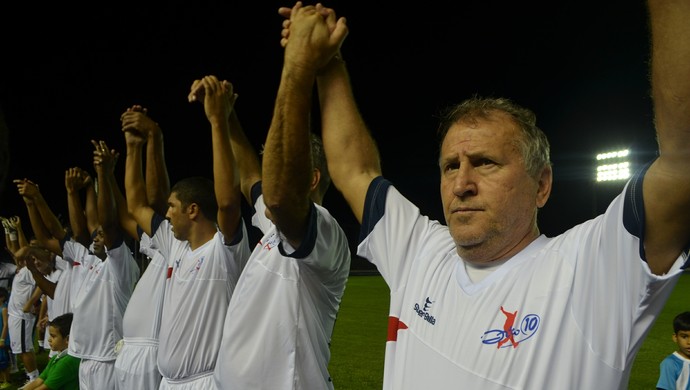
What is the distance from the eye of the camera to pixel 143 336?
5.82 meters

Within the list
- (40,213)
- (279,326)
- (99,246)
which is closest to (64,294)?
(40,213)

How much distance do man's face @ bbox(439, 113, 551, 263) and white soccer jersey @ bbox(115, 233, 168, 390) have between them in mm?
4151

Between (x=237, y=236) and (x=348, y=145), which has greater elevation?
(x=348, y=145)

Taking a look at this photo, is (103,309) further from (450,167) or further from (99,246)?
(450,167)

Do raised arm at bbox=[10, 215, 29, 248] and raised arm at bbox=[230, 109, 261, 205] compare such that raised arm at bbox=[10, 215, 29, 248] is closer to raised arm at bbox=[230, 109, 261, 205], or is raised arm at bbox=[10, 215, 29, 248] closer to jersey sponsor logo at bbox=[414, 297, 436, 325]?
raised arm at bbox=[230, 109, 261, 205]

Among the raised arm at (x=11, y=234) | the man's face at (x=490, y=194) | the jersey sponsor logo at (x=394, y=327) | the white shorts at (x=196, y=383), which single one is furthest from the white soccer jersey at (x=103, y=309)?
the raised arm at (x=11, y=234)

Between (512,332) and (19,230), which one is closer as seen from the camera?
(512,332)

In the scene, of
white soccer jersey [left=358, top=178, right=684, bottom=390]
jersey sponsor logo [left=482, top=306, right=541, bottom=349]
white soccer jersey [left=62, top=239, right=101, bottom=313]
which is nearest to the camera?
white soccer jersey [left=358, top=178, right=684, bottom=390]

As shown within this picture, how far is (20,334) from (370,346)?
7.22 meters

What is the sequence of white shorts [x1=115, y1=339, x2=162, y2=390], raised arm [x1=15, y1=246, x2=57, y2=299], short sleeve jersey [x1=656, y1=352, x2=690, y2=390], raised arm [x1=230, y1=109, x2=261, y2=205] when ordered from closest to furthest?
raised arm [x1=230, y1=109, x2=261, y2=205] → white shorts [x1=115, y1=339, x2=162, y2=390] → short sleeve jersey [x1=656, y1=352, x2=690, y2=390] → raised arm [x1=15, y1=246, x2=57, y2=299]

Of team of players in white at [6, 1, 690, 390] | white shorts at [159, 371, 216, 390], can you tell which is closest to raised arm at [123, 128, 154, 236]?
white shorts at [159, 371, 216, 390]

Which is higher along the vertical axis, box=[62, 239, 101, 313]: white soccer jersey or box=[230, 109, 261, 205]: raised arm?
box=[230, 109, 261, 205]: raised arm

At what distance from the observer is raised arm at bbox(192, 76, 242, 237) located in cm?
414

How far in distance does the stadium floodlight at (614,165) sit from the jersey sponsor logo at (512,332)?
3321 centimetres
